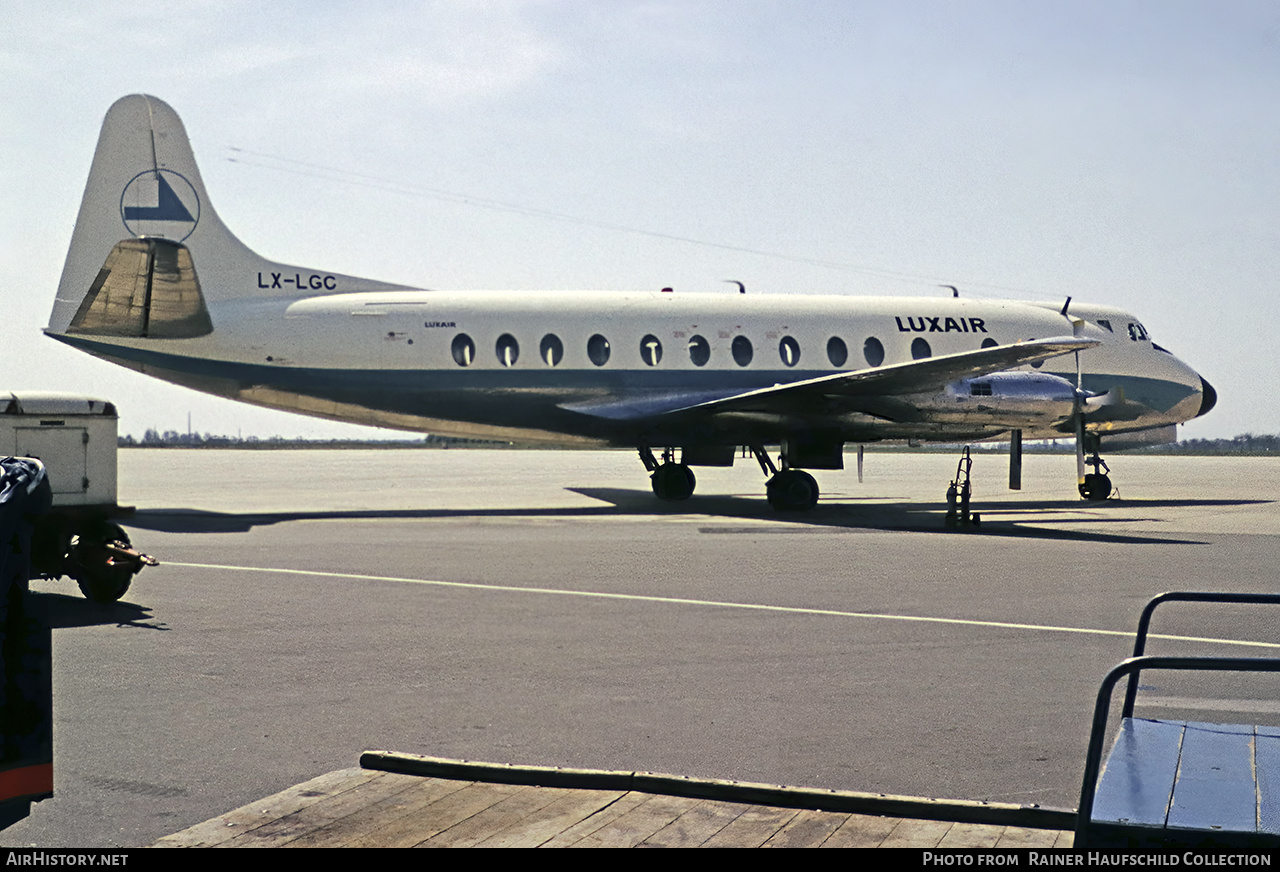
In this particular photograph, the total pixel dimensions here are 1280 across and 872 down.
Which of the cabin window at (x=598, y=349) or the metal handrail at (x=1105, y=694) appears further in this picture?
the cabin window at (x=598, y=349)

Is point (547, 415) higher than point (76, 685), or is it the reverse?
point (547, 415)

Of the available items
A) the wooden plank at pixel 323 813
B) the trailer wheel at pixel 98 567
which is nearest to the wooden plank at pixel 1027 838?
the wooden plank at pixel 323 813

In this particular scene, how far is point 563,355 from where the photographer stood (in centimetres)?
2586

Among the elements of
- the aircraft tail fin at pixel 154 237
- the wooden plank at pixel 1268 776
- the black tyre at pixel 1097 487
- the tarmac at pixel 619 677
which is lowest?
the tarmac at pixel 619 677

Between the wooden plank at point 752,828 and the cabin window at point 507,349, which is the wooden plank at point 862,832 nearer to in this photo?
the wooden plank at point 752,828

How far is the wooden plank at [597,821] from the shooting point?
4664 mm

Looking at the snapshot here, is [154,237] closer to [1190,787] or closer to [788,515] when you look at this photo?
[788,515]

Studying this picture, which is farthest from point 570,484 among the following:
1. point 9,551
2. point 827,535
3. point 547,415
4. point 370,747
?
point 9,551

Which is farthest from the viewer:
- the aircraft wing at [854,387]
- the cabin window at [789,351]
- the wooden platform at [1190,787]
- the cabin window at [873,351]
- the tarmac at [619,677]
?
the cabin window at [873,351]

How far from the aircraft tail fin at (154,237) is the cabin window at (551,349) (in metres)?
3.80

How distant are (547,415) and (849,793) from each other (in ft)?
68.9

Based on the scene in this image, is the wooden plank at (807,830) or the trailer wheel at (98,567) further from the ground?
the trailer wheel at (98,567)

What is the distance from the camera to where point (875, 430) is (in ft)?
84.5

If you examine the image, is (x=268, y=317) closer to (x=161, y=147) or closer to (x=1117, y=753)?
(x=161, y=147)
